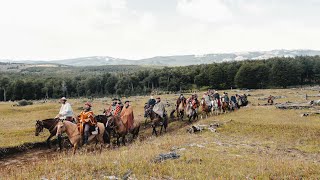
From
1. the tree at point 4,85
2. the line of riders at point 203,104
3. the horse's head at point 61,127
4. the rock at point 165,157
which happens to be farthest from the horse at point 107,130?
the tree at point 4,85

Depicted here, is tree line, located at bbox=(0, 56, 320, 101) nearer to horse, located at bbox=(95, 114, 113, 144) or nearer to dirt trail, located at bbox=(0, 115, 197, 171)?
horse, located at bbox=(95, 114, 113, 144)

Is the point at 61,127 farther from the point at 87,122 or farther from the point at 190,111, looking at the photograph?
the point at 190,111

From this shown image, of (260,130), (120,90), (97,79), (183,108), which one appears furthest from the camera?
(97,79)

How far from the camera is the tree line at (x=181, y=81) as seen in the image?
4365 inches

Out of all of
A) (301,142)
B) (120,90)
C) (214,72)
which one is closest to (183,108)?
(301,142)

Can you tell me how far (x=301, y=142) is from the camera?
21109 mm

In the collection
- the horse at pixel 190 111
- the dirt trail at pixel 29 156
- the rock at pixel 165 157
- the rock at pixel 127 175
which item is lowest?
the dirt trail at pixel 29 156

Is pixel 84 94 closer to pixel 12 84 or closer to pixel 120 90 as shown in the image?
pixel 120 90

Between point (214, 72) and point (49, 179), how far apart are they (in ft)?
361

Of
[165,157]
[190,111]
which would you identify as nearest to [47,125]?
[165,157]

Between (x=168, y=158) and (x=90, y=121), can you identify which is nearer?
(x=168, y=158)

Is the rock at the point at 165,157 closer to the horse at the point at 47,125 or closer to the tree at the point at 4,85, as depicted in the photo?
the horse at the point at 47,125

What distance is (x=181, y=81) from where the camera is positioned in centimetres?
12462

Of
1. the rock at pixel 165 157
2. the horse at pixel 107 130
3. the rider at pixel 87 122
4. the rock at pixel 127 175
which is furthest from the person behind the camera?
the horse at pixel 107 130
